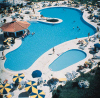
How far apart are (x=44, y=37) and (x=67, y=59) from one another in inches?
326

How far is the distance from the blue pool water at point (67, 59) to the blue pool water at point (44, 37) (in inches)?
134

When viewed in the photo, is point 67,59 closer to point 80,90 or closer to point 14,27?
point 80,90

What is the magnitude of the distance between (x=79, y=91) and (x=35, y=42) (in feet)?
44.8

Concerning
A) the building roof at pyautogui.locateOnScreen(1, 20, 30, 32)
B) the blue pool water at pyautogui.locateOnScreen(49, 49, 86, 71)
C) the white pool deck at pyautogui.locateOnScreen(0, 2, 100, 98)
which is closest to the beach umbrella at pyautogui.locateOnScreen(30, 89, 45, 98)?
the white pool deck at pyautogui.locateOnScreen(0, 2, 100, 98)

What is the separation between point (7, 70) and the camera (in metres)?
18.0

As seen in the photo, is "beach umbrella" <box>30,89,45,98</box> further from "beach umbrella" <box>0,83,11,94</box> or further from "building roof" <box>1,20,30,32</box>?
"building roof" <box>1,20,30,32</box>

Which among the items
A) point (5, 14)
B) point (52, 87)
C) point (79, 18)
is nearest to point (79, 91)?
point (52, 87)

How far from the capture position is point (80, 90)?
14797 mm

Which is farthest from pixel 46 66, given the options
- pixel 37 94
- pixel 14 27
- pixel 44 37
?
pixel 14 27

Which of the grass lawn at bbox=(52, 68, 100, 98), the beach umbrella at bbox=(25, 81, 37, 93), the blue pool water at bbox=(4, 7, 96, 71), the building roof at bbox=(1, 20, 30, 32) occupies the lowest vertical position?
the grass lawn at bbox=(52, 68, 100, 98)

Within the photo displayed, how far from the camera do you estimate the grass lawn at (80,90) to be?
46.0ft

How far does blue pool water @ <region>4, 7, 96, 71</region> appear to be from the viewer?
66.7ft

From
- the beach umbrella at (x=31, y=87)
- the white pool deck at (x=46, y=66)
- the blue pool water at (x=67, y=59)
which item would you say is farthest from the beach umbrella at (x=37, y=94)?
the blue pool water at (x=67, y=59)

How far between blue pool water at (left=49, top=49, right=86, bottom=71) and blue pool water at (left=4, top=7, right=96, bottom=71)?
340 cm
